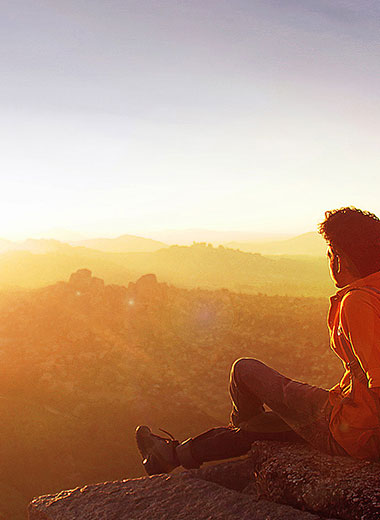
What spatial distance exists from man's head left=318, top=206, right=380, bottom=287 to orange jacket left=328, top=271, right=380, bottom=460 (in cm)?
8

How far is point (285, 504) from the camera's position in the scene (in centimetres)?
296

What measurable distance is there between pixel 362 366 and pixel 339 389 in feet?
1.51

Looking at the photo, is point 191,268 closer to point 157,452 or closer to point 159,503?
point 157,452

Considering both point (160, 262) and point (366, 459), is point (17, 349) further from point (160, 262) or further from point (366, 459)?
point (160, 262)

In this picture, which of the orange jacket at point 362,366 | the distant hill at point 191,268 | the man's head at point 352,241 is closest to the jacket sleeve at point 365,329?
the orange jacket at point 362,366

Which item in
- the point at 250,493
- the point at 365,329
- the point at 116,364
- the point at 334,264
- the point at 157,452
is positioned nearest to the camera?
the point at 365,329

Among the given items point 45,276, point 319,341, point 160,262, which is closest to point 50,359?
point 319,341

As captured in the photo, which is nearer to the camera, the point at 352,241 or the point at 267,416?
the point at 352,241

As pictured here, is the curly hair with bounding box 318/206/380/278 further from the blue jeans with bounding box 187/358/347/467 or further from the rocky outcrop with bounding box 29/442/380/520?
the rocky outcrop with bounding box 29/442/380/520

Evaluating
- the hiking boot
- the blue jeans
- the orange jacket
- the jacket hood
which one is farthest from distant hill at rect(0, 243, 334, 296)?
the jacket hood

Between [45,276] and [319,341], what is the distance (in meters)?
14.9

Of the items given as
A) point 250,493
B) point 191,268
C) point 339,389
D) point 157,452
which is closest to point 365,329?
point 339,389

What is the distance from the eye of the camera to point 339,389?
288cm

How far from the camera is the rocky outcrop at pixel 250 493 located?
2.71 meters
